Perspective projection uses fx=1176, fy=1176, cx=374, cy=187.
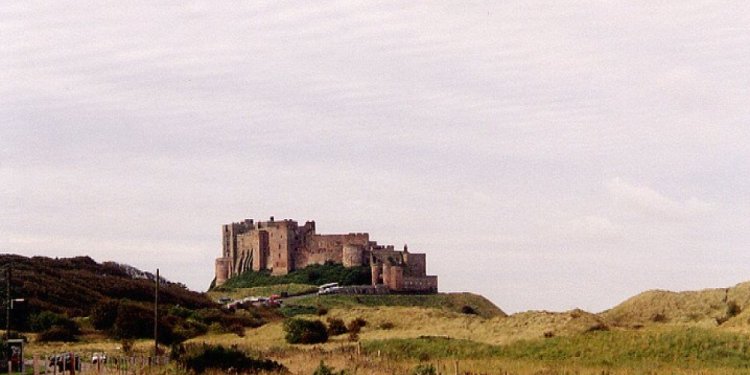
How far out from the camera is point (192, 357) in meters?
33.6

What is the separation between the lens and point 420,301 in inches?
4643

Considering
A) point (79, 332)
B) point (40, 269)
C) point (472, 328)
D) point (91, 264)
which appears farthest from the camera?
point (91, 264)

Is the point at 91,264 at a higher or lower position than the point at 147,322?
higher

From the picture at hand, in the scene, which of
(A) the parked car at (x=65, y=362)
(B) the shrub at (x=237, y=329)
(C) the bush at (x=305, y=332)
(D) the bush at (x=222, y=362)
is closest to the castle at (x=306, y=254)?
(B) the shrub at (x=237, y=329)

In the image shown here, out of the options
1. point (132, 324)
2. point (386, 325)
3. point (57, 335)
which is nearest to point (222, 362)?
point (57, 335)

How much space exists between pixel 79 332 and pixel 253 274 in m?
85.2

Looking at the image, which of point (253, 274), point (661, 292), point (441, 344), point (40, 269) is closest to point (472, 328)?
point (441, 344)

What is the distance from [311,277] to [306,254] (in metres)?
8.61

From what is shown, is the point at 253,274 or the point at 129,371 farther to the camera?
the point at 253,274

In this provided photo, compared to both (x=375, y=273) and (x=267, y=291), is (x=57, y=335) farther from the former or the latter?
(x=375, y=273)

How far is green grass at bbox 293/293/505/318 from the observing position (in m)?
108

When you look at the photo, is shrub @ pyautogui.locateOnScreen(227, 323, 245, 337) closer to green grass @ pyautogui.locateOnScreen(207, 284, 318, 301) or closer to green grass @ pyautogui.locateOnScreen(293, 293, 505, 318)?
green grass @ pyautogui.locateOnScreen(293, 293, 505, 318)

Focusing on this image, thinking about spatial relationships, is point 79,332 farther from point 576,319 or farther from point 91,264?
point 91,264

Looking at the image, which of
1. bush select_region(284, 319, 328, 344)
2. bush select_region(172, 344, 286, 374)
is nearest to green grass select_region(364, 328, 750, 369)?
bush select_region(172, 344, 286, 374)
